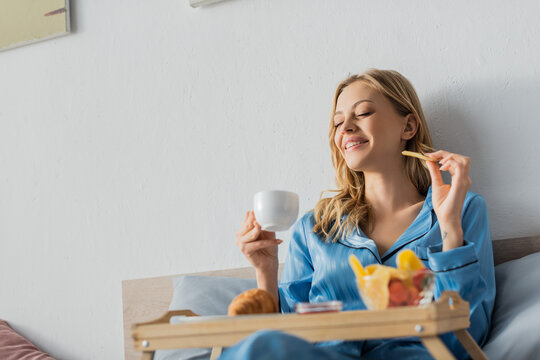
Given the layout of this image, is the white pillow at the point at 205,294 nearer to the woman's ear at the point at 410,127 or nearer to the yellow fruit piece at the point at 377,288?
the woman's ear at the point at 410,127

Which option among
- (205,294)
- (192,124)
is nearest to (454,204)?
(205,294)

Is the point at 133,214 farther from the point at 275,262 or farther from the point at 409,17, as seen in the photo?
the point at 409,17

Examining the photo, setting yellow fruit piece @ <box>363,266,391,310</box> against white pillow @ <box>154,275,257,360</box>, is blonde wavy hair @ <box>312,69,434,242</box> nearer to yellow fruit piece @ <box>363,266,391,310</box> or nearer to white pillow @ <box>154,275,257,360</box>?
white pillow @ <box>154,275,257,360</box>

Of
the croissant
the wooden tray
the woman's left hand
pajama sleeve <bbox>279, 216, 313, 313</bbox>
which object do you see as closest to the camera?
the wooden tray

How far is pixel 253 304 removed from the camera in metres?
1.00

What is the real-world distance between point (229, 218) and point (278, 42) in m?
0.57

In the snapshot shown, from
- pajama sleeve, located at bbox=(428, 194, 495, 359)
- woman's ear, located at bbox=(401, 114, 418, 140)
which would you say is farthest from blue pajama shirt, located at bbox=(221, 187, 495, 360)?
woman's ear, located at bbox=(401, 114, 418, 140)

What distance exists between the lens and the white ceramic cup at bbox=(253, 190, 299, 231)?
1.07m

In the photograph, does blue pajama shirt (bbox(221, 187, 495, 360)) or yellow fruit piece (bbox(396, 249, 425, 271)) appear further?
blue pajama shirt (bbox(221, 187, 495, 360))

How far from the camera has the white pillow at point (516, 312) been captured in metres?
1.11

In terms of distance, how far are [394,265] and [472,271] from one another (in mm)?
275

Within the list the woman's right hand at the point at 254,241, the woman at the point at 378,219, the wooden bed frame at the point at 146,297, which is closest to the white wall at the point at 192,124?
the wooden bed frame at the point at 146,297

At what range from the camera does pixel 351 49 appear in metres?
1.70

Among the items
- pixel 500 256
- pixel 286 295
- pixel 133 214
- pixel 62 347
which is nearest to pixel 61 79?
pixel 133 214
